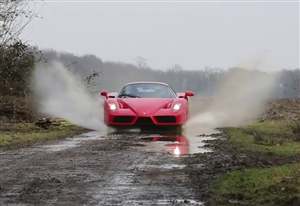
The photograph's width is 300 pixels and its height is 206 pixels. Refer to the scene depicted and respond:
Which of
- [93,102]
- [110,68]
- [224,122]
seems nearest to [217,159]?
[224,122]

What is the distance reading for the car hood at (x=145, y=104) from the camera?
17.0 m

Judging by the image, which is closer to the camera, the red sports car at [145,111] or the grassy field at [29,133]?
the grassy field at [29,133]

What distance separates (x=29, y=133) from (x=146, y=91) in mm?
3788

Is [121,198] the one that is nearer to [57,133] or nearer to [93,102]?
[57,133]

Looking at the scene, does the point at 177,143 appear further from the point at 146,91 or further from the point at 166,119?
the point at 146,91

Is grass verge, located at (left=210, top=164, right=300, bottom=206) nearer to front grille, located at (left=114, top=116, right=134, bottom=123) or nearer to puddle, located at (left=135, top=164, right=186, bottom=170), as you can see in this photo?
puddle, located at (left=135, top=164, right=186, bottom=170)

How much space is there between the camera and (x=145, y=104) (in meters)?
17.3

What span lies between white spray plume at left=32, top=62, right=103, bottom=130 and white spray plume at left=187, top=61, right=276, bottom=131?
3.96m

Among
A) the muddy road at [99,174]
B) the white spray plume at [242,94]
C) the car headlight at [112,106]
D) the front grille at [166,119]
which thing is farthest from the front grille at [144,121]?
the white spray plume at [242,94]

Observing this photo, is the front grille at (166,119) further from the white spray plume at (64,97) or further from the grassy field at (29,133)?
the white spray plume at (64,97)

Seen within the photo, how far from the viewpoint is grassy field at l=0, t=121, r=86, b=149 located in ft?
45.3

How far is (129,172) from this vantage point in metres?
8.80

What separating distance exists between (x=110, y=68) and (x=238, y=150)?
42.4 metres

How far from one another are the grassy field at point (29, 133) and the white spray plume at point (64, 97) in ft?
3.35
